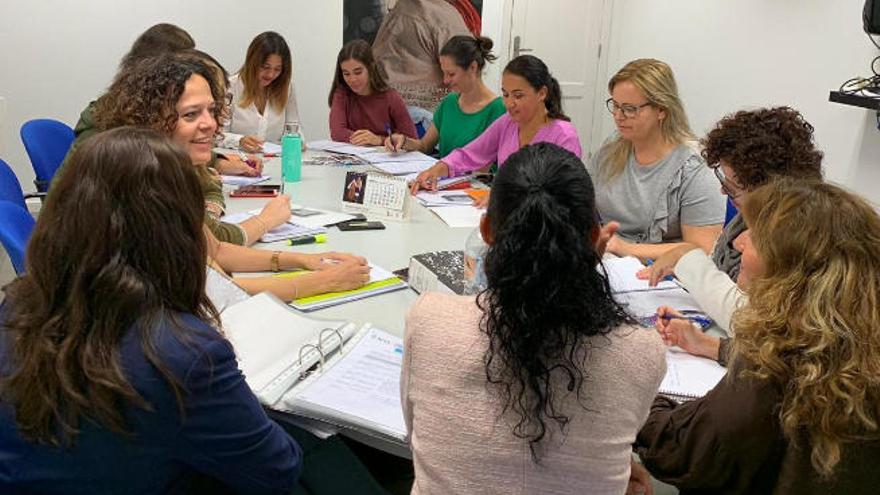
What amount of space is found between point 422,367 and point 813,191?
2.20ft

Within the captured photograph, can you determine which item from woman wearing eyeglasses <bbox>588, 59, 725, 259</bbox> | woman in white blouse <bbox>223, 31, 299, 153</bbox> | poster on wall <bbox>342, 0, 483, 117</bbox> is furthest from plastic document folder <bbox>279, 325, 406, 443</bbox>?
poster on wall <bbox>342, 0, 483, 117</bbox>

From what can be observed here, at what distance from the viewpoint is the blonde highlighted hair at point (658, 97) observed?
7.82 feet

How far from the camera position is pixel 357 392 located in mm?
1354

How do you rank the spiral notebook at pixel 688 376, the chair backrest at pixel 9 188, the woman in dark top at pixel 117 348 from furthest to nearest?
the chair backrest at pixel 9 188, the spiral notebook at pixel 688 376, the woman in dark top at pixel 117 348

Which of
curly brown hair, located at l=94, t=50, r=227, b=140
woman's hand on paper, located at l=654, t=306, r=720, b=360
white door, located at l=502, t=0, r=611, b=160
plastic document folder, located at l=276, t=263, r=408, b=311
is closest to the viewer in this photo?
woman's hand on paper, located at l=654, t=306, r=720, b=360

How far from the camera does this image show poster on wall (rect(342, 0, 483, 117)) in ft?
16.0

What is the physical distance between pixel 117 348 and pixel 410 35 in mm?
4307

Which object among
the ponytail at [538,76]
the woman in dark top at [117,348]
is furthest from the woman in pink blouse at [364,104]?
the woman in dark top at [117,348]

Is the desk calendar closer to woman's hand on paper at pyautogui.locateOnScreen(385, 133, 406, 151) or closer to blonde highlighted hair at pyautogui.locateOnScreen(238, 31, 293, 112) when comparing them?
woman's hand on paper at pyautogui.locateOnScreen(385, 133, 406, 151)

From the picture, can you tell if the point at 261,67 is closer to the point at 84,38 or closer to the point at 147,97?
the point at 84,38

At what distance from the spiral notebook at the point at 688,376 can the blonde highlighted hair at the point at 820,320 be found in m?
0.26

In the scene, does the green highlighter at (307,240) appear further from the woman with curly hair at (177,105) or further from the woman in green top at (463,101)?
the woman in green top at (463,101)

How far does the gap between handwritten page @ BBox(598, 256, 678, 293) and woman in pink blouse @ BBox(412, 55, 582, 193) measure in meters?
0.77

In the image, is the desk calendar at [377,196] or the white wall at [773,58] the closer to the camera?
the desk calendar at [377,196]
